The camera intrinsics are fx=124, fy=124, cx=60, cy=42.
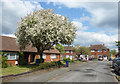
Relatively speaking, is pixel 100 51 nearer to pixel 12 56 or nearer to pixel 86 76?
pixel 12 56

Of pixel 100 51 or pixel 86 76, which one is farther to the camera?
pixel 100 51

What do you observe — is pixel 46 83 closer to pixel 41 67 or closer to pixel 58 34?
pixel 41 67

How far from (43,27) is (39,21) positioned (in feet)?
3.53

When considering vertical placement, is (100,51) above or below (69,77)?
above

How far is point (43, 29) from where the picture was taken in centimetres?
1700

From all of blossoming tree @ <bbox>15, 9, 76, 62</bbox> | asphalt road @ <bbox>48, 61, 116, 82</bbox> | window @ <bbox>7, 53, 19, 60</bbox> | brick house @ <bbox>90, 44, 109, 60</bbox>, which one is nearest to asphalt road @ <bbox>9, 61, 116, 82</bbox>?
asphalt road @ <bbox>48, 61, 116, 82</bbox>

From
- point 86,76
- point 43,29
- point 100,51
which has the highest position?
point 43,29

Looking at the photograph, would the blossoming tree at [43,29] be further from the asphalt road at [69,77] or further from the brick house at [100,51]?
the brick house at [100,51]

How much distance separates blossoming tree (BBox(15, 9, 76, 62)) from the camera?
17141 mm

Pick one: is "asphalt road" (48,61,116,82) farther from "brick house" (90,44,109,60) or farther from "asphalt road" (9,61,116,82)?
"brick house" (90,44,109,60)

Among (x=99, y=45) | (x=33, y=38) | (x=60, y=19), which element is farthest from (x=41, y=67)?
(x=99, y=45)

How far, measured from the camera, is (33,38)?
17344 mm

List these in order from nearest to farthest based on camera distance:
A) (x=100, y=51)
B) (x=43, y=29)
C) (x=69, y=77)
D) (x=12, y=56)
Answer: (x=69, y=77)
(x=43, y=29)
(x=12, y=56)
(x=100, y=51)

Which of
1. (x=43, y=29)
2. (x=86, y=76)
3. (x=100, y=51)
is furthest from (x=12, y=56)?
(x=100, y=51)
